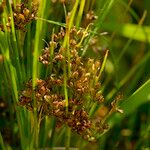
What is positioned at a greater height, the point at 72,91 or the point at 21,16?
the point at 21,16

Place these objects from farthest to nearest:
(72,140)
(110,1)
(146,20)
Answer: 1. (146,20)
2. (72,140)
3. (110,1)

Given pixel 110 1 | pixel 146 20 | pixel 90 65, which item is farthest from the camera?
pixel 146 20

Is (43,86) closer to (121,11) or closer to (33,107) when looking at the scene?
(33,107)

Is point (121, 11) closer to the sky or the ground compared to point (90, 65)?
closer to the ground

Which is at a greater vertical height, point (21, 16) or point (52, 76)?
point (21, 16)

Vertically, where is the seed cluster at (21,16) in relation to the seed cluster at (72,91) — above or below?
above

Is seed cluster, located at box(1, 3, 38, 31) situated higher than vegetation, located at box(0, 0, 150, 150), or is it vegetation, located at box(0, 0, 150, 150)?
seed cluster, located at box(1, 3, 38, 31)

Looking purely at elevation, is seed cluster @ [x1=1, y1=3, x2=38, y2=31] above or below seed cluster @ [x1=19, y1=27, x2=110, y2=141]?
above

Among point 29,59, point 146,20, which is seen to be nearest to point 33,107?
point 29,59

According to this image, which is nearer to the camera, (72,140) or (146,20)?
(72,140)

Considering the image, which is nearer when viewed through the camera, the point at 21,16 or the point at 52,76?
the point at 21,16

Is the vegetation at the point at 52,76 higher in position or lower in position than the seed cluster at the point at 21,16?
lower
